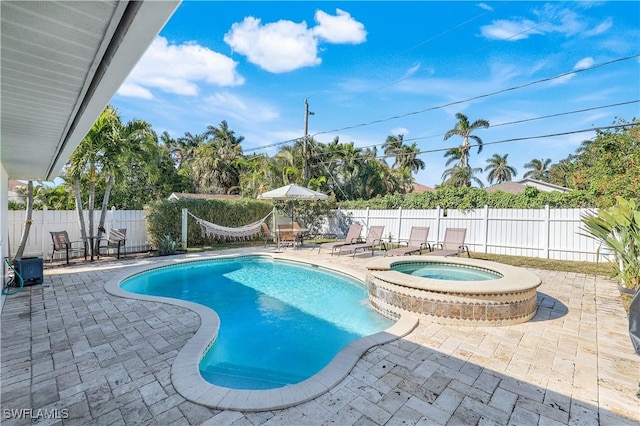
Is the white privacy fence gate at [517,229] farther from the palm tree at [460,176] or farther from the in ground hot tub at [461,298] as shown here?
the palm tree at [460,176]

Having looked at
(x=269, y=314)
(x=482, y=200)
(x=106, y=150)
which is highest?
(x=106, y=150)

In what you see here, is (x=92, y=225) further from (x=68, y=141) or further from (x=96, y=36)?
(x=96, y=36)

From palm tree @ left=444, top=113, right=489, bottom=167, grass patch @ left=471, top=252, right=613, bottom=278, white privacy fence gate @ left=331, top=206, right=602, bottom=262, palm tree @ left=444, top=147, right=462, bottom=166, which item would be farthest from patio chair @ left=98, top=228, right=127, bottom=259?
palm tree @ left=444, top=147, right=462, bottom=166

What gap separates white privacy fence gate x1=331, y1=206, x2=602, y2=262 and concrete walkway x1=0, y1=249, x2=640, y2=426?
5523 mm

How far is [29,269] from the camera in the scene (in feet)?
20.5

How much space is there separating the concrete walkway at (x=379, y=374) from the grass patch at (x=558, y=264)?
3.58m

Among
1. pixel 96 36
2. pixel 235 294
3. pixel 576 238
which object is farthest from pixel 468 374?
pixel 576 238

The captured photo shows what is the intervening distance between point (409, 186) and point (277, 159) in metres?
15.8

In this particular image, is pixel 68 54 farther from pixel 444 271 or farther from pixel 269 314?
pixel 444 271

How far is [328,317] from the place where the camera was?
5.38m

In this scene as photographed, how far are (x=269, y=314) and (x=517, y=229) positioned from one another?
9417mm

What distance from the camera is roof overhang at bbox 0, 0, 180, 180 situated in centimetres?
151

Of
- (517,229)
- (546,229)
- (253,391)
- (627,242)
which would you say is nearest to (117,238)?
(253,391)

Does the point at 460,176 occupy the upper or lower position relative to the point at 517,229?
upper
